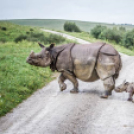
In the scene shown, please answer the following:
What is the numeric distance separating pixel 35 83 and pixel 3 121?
4.13m

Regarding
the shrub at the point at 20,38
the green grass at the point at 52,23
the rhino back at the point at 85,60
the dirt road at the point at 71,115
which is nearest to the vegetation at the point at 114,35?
the green grass at the point at 52,23

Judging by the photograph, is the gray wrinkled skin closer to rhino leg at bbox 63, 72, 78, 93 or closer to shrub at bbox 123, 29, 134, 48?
rhino leg at bbox 63, 72, 78, 93

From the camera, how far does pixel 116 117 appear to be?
8.30 m

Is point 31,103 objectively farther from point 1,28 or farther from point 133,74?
point 1,28

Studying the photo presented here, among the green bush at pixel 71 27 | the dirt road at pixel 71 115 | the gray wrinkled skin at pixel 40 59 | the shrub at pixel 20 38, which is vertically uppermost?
the green bush at pixel 71 27

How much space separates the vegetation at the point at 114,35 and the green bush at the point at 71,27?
1.80m

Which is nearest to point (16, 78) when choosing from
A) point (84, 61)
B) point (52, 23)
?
point (84, 61)

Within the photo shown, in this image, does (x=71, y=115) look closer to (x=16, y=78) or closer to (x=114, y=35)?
(x=16, y=78)

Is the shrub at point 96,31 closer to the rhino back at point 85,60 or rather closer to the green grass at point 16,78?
the green grass at point 16,78

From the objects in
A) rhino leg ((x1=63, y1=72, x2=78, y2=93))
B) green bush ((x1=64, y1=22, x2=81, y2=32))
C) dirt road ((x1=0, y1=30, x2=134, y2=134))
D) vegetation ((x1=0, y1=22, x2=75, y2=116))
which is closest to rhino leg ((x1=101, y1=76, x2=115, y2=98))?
dirt road ((x1=0, y1=30, x2=134, y2=134))

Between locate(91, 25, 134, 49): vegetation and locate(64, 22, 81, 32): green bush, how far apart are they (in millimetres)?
1800

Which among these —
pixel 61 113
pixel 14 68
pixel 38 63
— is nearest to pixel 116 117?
pixel 61 113

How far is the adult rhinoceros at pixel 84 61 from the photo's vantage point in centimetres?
995

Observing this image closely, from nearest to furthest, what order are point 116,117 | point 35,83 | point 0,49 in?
point 116,117
point 35,83
point 0,49
